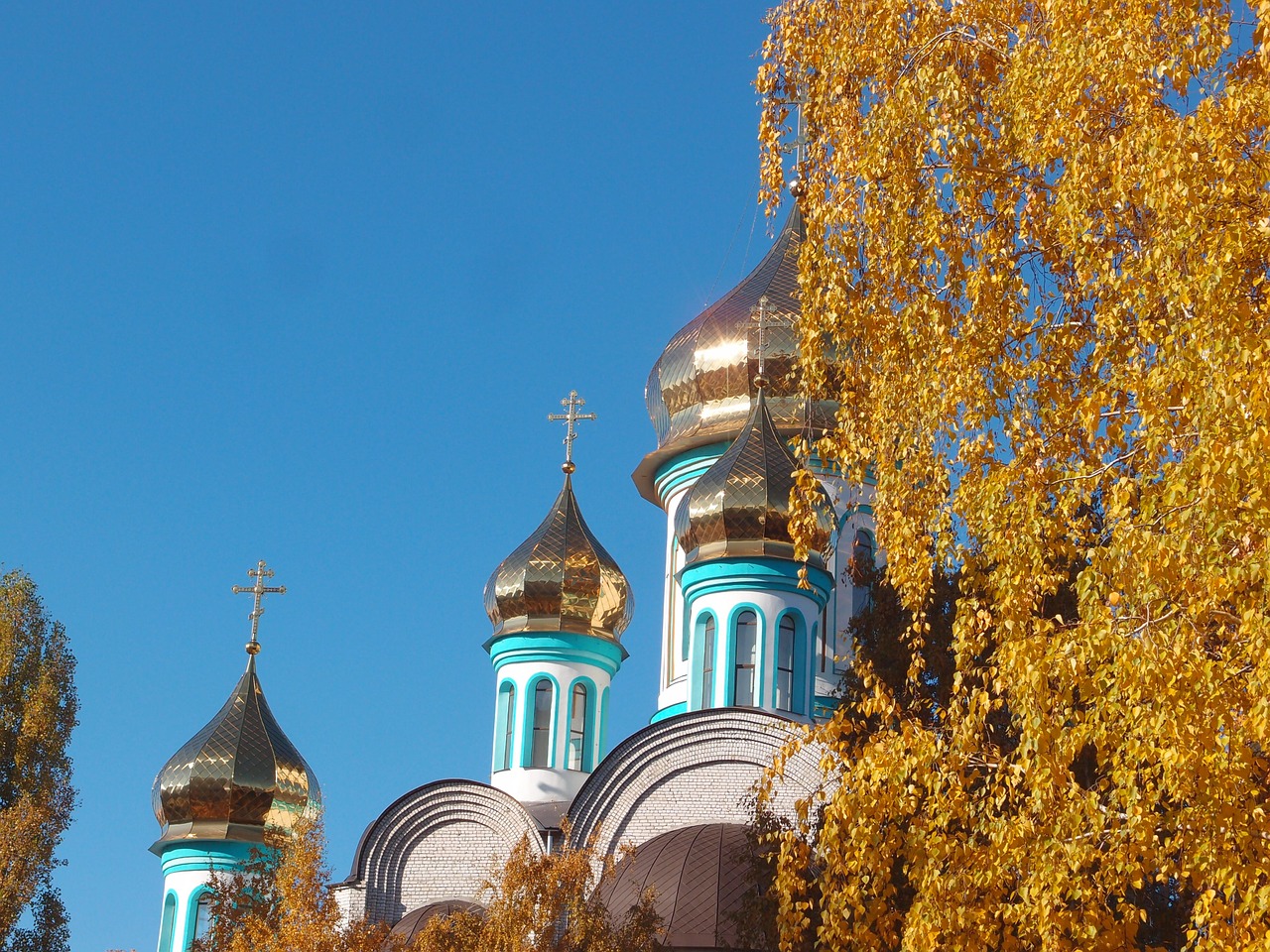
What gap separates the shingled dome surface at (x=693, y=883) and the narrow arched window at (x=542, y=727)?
3.96 m

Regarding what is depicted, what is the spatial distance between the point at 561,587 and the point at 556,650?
0.71 metres

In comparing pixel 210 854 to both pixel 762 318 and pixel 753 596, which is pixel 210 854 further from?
pixel 762 318

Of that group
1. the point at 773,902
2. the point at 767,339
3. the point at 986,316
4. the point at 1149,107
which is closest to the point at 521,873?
the point at 773,902

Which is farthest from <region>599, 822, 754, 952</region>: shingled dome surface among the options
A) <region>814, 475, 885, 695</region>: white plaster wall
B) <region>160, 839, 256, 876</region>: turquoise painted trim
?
<region>160, 839, 256, 876</region>: turquoise painted trim

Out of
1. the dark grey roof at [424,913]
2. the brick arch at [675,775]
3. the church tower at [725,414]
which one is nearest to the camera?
the dark grey roof at [424,913]

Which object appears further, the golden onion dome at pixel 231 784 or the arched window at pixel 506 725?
the golden onion dome at pixel 231 784

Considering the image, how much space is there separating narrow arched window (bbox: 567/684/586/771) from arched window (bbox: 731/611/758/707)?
9.67 feet

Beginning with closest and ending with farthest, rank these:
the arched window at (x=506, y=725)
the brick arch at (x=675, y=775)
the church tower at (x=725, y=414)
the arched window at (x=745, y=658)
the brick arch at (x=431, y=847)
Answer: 1. the brick arch at (x=675, y=775)
2. the brick arch at (x=431, y=847)
3. the arched window at (x=745, y=658)
4. the church tower at (x=725, y=414)
5. the arched window at (x=506, y=725)

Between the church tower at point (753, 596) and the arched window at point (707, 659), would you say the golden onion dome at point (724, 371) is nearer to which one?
the church tower at point (753, 596)

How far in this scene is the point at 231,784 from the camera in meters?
19.5

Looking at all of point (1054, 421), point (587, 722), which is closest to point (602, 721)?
point (587, 722)

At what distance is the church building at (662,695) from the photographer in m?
15.6

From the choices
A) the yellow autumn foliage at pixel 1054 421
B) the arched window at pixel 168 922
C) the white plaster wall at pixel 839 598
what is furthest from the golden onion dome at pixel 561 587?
the yellow autumn foliage at pixel 1054 421

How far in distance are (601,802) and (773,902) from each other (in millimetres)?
5160
